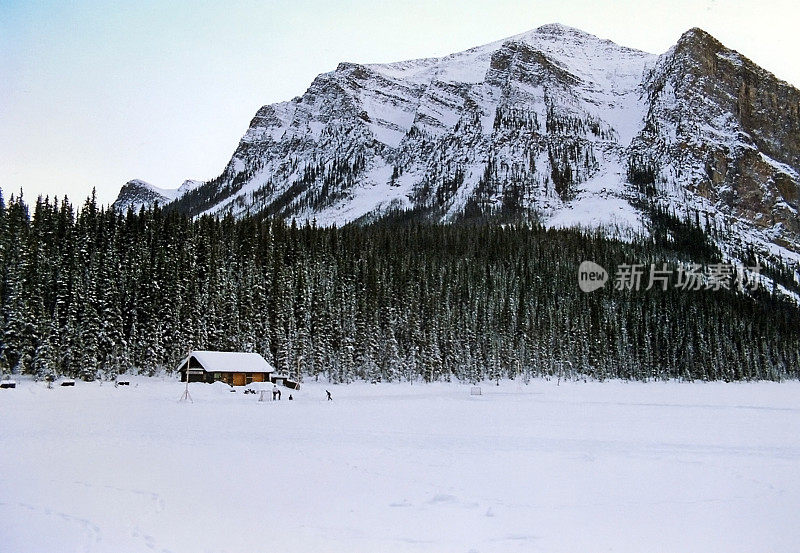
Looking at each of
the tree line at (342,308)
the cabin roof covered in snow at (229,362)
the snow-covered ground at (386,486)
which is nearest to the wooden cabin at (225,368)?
the cabin roof covered in snow at (229,362)

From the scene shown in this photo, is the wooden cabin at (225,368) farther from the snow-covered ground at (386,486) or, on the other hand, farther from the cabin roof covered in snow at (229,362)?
the snow-covered ground at (386,486)

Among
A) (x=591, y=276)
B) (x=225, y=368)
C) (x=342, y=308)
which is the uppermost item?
(x=591, y=276)

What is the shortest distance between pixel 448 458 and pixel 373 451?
9.08 ft

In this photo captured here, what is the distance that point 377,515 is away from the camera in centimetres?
1289

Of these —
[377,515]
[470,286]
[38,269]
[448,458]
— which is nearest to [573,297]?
[470,286]

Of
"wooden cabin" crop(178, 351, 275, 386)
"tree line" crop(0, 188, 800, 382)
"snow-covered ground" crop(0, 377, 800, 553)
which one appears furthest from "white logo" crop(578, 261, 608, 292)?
"snow-covered ground" crop(0, 377, 800, 553)

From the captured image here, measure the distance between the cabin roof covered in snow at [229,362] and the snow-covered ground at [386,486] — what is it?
1221 inches

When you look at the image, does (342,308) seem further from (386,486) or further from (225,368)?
(386,486)

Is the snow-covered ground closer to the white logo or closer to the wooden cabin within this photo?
the wooden cabin

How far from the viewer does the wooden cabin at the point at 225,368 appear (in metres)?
62.3

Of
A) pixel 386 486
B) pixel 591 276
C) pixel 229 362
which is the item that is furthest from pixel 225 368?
pixel 591 276

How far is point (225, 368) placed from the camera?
62656 mm

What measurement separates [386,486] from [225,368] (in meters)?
50.6

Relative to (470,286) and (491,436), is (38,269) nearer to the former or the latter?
(491,436)
